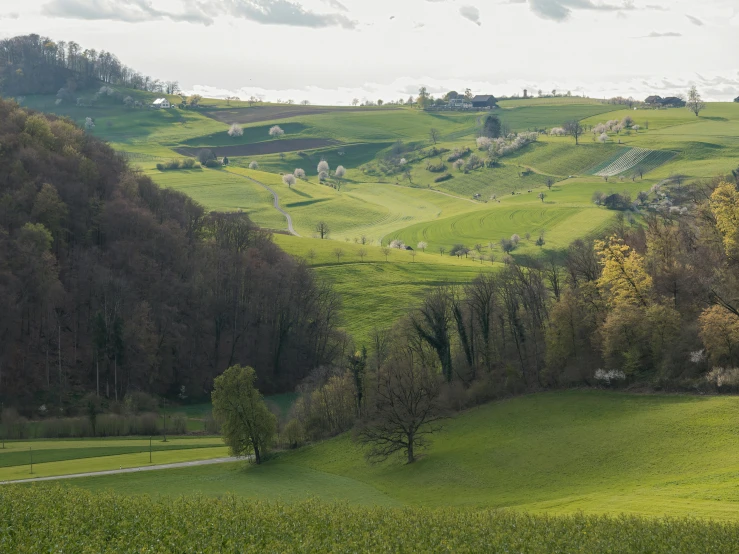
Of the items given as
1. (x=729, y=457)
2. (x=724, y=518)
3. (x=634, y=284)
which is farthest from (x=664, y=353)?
(x=724, y=518)

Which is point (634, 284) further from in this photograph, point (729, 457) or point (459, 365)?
point (729, 457)

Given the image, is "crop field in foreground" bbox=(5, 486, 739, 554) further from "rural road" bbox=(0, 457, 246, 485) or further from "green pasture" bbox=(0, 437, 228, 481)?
"green pasture" bbox=(0, 437, 228, 481)

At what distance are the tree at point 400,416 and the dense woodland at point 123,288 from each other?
134 feet

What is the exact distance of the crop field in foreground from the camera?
3616 cm

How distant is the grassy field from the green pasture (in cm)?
586

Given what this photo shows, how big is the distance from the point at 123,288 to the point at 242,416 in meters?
42.2

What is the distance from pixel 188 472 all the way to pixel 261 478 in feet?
19.8

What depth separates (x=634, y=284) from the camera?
75.9 metres

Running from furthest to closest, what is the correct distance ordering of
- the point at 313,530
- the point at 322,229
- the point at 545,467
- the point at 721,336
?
1. the point at 322,229
2. the point at 721,336
3. the point at 545,467
4. the point at 313,530

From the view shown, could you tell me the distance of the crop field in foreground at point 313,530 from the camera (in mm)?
36156

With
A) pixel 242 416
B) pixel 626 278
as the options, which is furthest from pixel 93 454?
pixel 626 278

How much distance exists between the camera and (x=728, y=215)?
76.3m

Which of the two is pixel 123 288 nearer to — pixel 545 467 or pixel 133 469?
pixel 133 469

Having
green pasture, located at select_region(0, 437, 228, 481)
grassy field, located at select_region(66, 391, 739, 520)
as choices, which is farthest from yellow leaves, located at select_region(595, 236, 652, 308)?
green pasture, located at select_region(0, 437, 228, 481)
